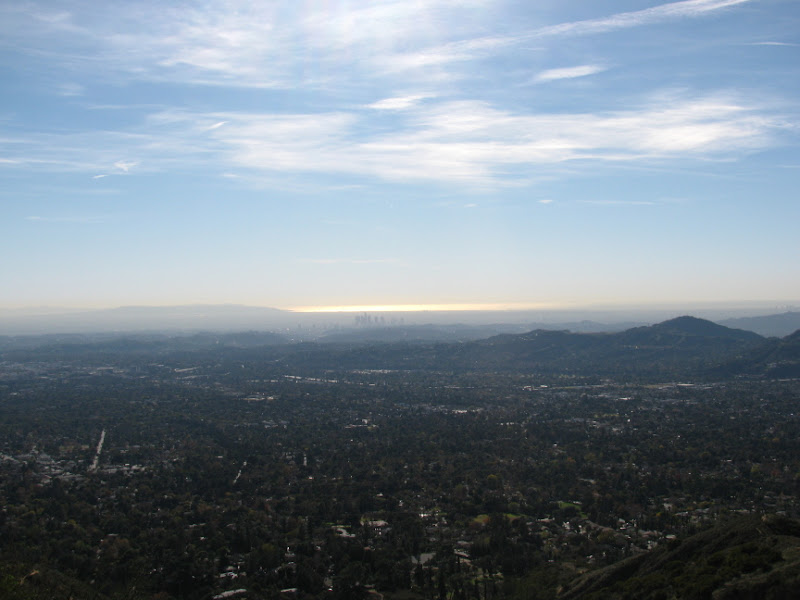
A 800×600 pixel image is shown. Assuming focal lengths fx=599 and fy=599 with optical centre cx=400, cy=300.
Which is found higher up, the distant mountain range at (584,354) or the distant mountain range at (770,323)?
the distant mountain range at (770,323)

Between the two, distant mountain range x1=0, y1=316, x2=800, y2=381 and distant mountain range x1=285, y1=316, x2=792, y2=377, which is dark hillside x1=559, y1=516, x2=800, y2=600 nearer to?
distant mountain range x1=0, y1=316, x2=800, y2=381

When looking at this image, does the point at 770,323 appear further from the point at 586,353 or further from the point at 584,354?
the point at 584,354

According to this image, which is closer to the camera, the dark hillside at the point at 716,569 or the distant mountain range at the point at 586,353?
the dark hillside at the point at 716,569

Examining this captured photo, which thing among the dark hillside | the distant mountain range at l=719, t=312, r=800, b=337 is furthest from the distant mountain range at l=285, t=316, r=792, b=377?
the dark hillside

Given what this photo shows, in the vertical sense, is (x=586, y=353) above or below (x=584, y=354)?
above

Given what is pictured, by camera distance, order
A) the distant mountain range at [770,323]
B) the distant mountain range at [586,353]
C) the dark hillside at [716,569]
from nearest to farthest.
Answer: the dark hillside at [716,569]
the distant mountain range at [586,353]
the distant mountain range at [770,323]

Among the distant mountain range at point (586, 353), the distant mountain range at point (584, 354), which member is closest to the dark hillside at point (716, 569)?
the distant mountain range at point (584, 354)

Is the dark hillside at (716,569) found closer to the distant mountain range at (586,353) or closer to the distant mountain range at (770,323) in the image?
the distant mountain range at (586,353)

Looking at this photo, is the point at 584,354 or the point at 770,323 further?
the point at 770,323

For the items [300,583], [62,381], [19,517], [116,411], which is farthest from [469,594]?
[62,381]

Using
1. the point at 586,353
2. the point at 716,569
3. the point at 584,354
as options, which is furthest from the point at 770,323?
the point at 716,569

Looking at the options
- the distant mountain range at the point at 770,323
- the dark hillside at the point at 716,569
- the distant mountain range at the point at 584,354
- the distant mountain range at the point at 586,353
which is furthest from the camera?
the distant mountain range at the point at 770,323
